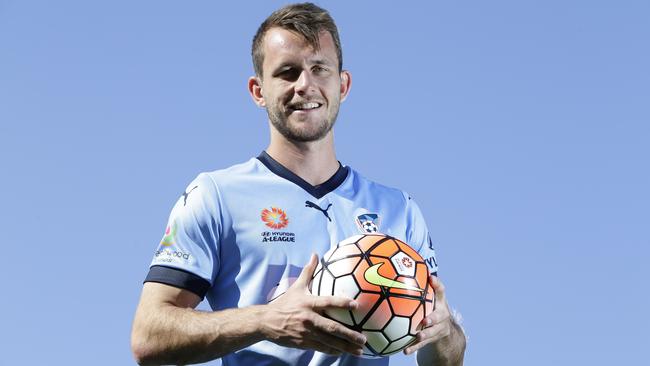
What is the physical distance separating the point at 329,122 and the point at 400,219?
1.14 meters

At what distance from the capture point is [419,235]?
27.9 ft

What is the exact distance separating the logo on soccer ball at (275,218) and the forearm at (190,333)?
3.75 feet

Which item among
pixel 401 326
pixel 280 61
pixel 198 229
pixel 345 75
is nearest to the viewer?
pixel 401 326

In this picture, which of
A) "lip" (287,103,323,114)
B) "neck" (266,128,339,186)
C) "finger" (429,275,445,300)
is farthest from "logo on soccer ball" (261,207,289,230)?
"finger" (429,275,445,300)

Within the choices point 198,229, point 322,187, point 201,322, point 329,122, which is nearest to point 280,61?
point 329,122

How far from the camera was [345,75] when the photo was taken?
863 centimetres

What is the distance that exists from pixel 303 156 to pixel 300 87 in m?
0.70

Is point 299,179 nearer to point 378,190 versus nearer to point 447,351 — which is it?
point 378,190

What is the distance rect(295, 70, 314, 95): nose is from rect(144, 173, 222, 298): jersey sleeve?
3.68 feet

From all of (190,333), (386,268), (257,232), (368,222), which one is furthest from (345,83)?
(190,333)

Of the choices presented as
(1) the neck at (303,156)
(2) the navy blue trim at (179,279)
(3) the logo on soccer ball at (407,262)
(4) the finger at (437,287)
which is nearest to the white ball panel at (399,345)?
(4) the finger at (437,287)

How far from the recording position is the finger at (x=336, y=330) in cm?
612

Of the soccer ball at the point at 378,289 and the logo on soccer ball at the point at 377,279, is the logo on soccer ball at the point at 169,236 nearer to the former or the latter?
the soccer ball at the point at 378,289

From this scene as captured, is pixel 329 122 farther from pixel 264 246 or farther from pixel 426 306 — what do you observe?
pixel 426 306
